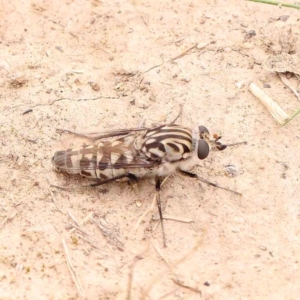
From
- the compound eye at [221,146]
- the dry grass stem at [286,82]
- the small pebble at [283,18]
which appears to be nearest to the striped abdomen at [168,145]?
the compound eye at [221,146]

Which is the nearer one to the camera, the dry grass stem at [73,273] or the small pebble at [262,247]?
the dry grass stem at [73,273]

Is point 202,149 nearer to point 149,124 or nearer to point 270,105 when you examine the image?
point 149,124

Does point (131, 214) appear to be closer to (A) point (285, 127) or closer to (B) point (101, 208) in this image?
(B) point (101, 208)

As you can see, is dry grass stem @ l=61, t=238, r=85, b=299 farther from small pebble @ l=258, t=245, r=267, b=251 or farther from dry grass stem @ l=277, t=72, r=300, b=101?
dry grass stem @ l=277, t=72, r=300, b=101

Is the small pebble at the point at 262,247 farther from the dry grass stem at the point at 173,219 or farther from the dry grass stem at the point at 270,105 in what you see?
the dry grass stem at the point at 270,105

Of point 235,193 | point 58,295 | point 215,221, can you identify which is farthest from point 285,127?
point 58,295

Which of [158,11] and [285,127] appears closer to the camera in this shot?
[285,127]

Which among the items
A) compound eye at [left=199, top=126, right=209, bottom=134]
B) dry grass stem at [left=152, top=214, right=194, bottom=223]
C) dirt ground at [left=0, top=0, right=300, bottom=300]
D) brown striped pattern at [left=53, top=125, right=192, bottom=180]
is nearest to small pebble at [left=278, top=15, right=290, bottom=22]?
dirt ground at [left=0, top=0, right=300, bottom=300]

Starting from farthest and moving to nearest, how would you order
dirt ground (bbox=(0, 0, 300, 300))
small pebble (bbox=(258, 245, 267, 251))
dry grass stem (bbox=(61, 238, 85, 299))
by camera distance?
small pebble (bbox=(258, 245, 267, 251)) → dirt ground (bbox=(0, 0, 300, 300)) → dry grass stem (bbox=(61, 238, 85, 299))
